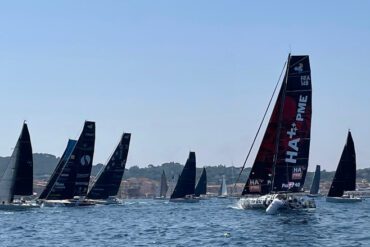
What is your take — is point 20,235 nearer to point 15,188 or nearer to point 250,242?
point 250,242

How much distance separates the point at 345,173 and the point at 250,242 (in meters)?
68.1

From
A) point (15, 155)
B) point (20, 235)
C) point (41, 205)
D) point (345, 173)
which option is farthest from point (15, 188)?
point (345, 173)

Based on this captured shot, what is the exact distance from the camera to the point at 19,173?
7419 centimetres

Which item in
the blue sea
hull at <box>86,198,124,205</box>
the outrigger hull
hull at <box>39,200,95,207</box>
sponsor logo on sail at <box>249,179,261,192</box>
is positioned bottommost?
the blue sea

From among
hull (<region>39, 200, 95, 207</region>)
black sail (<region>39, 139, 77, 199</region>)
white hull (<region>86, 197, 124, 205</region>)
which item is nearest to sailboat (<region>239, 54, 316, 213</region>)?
hull (<region>39, 200, 95, 207</region>)

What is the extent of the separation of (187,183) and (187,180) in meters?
0.54

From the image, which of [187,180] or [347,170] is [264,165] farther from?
[187,180]

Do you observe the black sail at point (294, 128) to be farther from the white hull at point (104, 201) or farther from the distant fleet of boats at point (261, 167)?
the white hull at point (104, 201)

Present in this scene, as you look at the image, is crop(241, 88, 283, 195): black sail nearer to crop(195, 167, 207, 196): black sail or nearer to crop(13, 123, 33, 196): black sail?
crop(13, 123, 33, 196): black sail

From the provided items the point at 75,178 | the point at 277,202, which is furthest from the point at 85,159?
the point at 277,202

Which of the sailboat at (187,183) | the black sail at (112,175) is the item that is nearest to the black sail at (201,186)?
the sailboat at (187,183)

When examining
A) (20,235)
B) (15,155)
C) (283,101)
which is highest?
(283,101)

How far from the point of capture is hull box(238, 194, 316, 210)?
6092 cm

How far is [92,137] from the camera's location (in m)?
88.1
